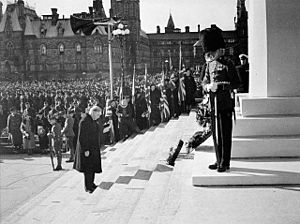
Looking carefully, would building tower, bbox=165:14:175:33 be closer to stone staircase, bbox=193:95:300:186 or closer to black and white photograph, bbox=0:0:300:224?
black and white photograph, bbox=0:0:300:224

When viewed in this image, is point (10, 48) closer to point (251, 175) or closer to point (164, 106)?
point (164, 106)

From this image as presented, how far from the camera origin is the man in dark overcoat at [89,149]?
136 inches

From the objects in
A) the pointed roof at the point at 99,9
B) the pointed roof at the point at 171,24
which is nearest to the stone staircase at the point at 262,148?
the pointed roof at the point at 171,24

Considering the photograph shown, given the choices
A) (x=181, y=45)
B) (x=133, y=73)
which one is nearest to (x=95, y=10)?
(x=133, y=73)

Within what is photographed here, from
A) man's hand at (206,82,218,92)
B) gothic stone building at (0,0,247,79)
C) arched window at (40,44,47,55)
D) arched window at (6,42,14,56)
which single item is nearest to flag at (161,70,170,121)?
gothic stone building at (0,0,247,79)

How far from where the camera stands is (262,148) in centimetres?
420

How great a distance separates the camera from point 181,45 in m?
4.16

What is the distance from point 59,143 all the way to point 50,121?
17 centimetres

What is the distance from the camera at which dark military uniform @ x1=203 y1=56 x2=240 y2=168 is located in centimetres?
379

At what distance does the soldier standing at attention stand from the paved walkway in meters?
0.39

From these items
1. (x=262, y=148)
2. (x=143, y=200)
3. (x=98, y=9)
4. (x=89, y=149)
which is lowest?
(x=143, y=200)

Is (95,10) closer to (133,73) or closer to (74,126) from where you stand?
(133,73)

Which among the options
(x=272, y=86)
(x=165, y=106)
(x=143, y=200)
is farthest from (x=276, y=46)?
(x=143, y=200)

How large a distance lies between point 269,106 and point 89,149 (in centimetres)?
179
